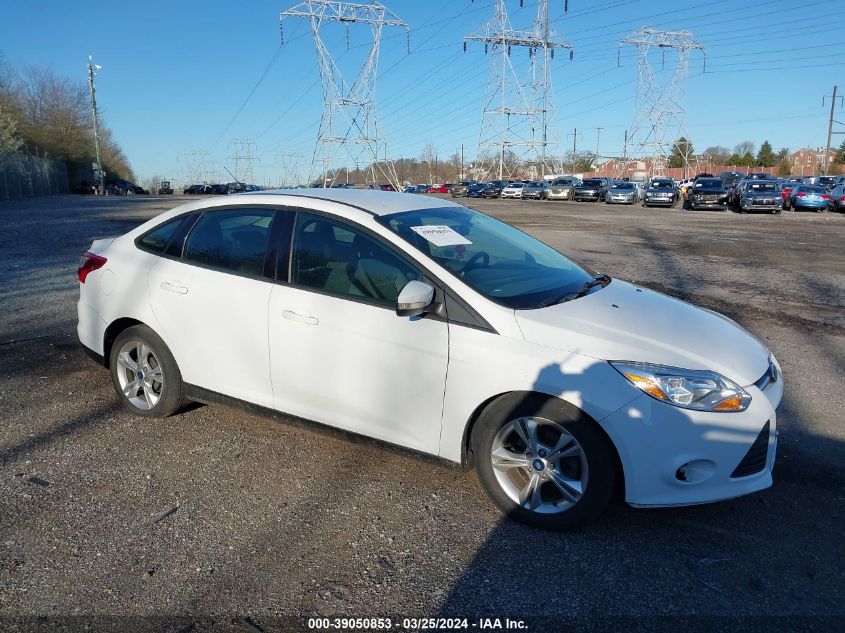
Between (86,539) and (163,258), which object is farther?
(163,258)

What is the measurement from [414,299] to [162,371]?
2092 mm

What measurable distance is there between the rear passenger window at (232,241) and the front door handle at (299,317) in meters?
0.39

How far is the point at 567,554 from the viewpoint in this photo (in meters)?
3.08

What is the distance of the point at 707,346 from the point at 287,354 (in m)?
2.30

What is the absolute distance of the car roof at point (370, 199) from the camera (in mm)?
4012

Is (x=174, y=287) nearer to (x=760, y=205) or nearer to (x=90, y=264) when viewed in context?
(x=90, y=264)

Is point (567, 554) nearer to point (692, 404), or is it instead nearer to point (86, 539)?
point (692, 404)

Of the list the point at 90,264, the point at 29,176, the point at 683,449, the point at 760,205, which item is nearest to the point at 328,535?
the point at 683,449

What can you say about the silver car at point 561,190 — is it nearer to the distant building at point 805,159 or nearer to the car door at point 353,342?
the car door at point 353,342

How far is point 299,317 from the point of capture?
3734 mm

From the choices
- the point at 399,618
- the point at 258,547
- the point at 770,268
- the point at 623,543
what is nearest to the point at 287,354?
the point at 258,547

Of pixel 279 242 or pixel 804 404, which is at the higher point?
pixel 279 242

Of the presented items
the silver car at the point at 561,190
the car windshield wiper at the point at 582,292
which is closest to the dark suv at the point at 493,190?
the silver car at the point at 561,190

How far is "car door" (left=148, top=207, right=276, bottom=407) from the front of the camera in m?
3.95
